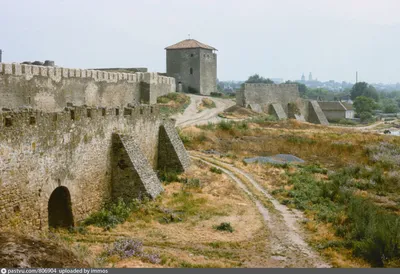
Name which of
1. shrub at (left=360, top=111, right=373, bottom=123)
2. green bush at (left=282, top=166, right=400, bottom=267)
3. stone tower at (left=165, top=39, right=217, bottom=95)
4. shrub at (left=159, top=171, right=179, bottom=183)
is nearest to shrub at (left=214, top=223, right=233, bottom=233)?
green bush at (left=282, top=166, right=400, bottom=267)

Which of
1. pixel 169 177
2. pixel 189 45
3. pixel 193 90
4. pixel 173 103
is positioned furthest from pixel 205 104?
pixel 169 177

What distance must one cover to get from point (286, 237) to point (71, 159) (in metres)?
6.54

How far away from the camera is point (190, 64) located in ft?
176

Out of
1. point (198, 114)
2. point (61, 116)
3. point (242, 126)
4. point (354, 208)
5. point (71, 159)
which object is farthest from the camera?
point (198, 114)

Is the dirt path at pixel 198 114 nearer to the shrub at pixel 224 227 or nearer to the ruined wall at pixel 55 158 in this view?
the ruined wall at pixel 55 158

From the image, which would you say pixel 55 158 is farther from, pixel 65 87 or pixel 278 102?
pixel 278 102

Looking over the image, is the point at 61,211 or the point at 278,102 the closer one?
the point at 61,211

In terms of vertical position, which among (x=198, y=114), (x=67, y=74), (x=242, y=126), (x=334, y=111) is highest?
(x=67, y=74)

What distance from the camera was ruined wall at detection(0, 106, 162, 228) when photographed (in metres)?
10.5

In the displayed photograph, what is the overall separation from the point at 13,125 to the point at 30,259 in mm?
3702

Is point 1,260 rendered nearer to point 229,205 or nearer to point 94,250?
point 94,250

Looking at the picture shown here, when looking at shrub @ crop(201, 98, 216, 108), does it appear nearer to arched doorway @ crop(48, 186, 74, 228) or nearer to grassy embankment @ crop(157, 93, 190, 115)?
grassy embankment @ crop(157, 93, 190, 115)

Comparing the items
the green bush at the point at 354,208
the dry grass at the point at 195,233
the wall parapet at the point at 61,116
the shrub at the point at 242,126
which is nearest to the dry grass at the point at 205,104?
the shrub at the point at 242,126

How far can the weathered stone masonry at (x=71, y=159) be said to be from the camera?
10.6 metres
